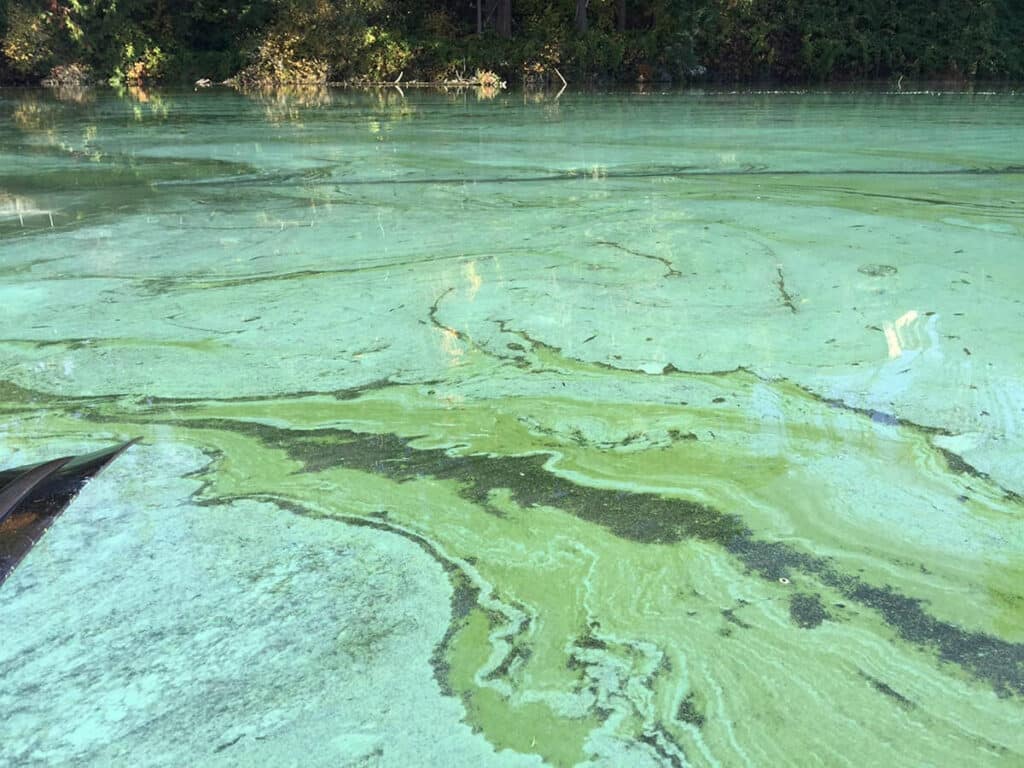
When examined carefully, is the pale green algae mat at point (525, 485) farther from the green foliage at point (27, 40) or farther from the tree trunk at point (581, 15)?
the tree trunk at point (581, 15)

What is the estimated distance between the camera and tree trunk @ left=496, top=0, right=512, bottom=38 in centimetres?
1416

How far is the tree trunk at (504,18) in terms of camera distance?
14164mm

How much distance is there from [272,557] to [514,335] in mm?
802

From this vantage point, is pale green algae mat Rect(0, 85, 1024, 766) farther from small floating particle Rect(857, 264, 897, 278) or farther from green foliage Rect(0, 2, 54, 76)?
green foliage Rect(0, 2, 54, 76)

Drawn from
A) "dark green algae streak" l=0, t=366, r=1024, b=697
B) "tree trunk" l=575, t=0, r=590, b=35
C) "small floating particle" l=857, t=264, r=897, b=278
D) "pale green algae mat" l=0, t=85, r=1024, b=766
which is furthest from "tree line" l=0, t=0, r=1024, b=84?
"dark green algae streak" l=0, t=366, r=1024, b=697

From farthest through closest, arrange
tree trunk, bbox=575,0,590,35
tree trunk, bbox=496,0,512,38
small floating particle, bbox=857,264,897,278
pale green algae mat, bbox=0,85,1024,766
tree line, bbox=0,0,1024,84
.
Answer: tree trunk, bbox=496,0,512,38, tree trunk, bbox=575,0,590,35, tree line, bbox=0,0,1024,84, small floating particle, bbox=857,264,897,278, pale green algae mat, bbox=0,85,1024,766

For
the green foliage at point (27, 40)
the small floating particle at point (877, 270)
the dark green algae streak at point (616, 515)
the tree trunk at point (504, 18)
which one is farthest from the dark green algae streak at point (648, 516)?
the tree trunk at point (504, 18)

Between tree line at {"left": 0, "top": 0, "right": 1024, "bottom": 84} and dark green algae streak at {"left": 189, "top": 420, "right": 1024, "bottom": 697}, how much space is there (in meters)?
12.6

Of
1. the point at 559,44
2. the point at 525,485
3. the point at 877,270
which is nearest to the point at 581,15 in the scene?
the point at 559,44

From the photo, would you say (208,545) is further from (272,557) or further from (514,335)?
(514,335)

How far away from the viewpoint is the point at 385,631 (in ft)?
2.70

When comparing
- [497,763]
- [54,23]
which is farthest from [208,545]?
[54,23]

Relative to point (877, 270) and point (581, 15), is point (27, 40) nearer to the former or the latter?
point (581, 15)

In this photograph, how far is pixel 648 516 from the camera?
104 centimetres
